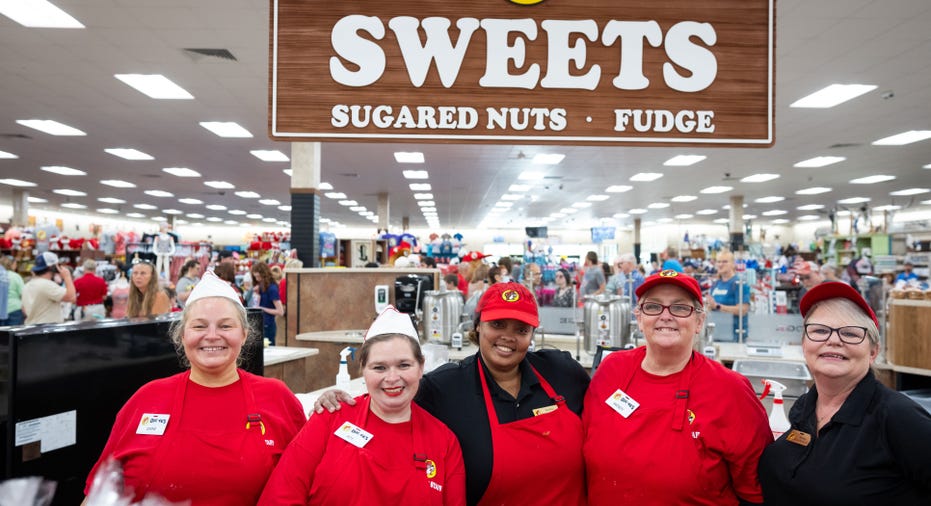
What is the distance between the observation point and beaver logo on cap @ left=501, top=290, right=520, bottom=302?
1.95m

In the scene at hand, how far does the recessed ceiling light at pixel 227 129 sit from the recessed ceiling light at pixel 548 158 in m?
5.32

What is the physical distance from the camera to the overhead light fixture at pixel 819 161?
39.1 ft

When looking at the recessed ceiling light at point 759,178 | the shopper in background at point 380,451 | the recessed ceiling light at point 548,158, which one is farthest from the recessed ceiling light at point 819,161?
the shopper in background at point 380,451

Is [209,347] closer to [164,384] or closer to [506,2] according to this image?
[164,384]

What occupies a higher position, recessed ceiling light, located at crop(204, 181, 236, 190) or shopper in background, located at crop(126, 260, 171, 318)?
recessed ceiling light, located at crop(204, 181, 236, 190)

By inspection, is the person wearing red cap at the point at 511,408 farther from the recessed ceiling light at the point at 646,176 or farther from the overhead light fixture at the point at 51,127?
the recessed ceiling light at the point at 646,176

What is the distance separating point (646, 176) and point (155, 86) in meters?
10.7

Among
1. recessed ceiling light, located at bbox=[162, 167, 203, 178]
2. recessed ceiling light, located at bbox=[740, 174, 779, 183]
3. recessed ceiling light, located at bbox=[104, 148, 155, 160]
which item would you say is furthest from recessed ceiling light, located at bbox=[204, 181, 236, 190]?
recessed ceiling light, located at bbox=[740, 174, 779, 183]

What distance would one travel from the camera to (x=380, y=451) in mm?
1576

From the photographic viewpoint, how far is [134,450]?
161 cm

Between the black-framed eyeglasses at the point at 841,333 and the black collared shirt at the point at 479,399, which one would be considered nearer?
the black-framed eyeglasses at the point at 841,333

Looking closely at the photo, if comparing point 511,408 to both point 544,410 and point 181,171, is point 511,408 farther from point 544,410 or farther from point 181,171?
point 181,171

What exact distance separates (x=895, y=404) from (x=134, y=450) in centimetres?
194

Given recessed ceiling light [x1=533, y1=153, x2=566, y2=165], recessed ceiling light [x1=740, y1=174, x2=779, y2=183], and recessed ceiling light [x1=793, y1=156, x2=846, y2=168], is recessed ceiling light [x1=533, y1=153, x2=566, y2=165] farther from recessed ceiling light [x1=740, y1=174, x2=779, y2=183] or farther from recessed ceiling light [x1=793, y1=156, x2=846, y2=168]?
recessed ceiling light [x1=740, y1=174, x2=779, y2=183]
